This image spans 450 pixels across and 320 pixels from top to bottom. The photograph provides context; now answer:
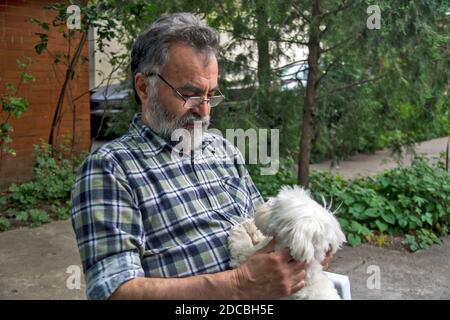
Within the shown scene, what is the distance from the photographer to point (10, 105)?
5.54m

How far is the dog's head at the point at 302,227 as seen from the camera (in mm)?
1665

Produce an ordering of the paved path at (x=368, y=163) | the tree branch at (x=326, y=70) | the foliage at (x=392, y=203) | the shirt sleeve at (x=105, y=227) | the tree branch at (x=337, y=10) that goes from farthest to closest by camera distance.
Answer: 1. the paved path at (x=368, y=163)
2. the tree branch at (x=326, y=70)
3. the foliage at (x=392, y=203)
4. the tree branch at (x=337, y=10)
5. the shirt sleeve at (x=105, y=227)

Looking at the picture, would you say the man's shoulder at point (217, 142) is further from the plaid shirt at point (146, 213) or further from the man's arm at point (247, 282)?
the man's arm at point (247, 282)

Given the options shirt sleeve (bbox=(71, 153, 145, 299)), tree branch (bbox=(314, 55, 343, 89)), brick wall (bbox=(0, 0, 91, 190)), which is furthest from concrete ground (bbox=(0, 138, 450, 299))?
shirt sleeve (bbox=(71, 153, 145, 299))

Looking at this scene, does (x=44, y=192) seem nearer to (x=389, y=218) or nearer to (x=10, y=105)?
(x=10, y=105)

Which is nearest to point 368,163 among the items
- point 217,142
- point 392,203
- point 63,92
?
point 392,203

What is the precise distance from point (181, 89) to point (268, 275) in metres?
0.81

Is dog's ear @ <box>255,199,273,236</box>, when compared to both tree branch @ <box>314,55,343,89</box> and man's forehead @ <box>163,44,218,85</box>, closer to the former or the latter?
man's forehead @ <box>163,44,218,85</box>

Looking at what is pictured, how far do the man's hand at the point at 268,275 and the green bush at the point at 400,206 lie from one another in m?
3.42

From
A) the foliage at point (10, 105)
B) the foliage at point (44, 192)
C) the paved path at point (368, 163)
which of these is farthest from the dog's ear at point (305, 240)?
the paved path at point (368, 163)

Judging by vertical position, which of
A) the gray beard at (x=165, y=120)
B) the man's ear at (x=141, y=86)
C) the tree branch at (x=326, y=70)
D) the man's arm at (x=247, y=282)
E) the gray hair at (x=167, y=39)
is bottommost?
the man's arm at (x=247, y=282)

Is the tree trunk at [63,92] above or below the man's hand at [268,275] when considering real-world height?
above

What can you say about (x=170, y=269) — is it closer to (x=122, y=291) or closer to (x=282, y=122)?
(x=122, y=291)
